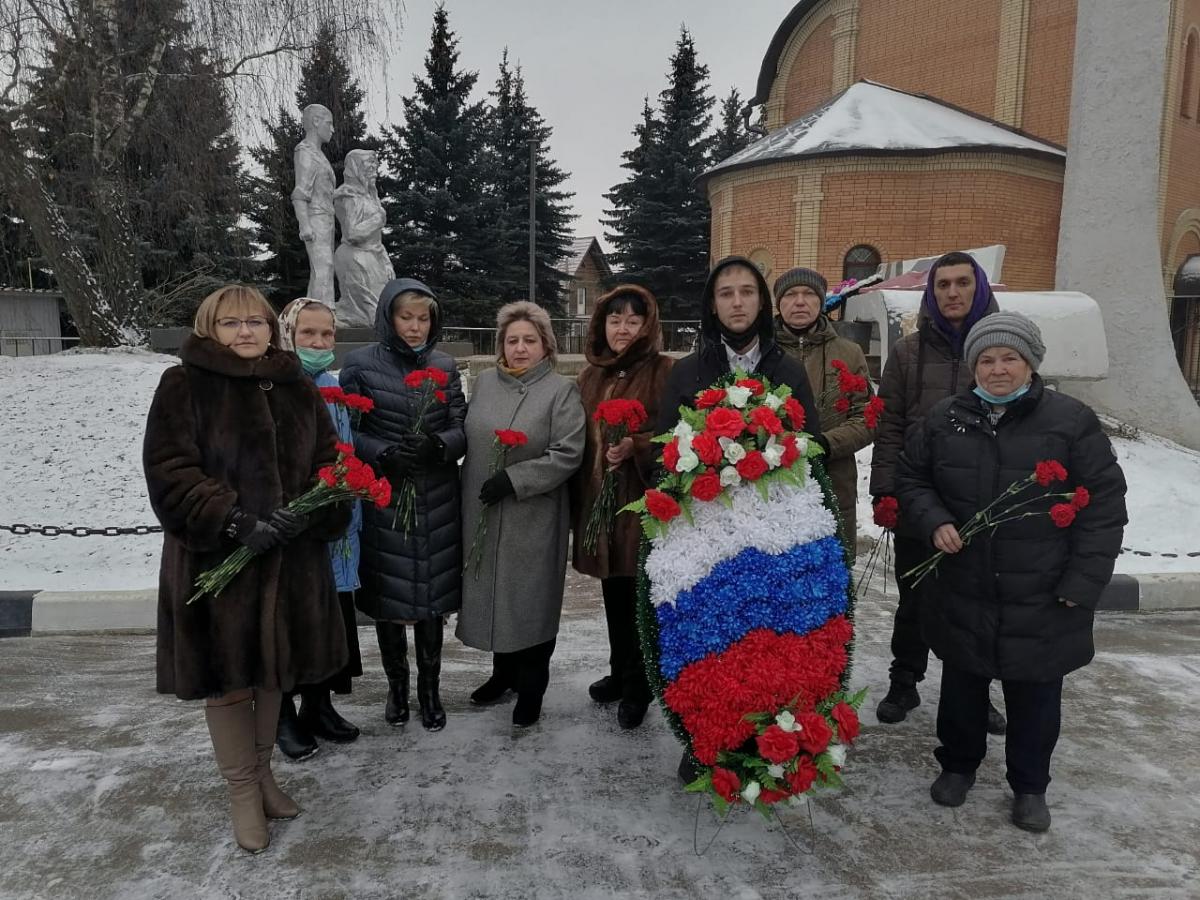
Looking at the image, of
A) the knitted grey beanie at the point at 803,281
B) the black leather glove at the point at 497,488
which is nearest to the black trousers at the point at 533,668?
the black leather glove at the point at 497,488

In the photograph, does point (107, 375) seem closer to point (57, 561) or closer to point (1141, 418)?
point (57, 561)

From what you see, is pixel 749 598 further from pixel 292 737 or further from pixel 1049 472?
pixel 292 737

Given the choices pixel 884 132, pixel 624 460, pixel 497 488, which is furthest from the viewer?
pixel 884 132

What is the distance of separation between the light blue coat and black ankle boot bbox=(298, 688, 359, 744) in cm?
46

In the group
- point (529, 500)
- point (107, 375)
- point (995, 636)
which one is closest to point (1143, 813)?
point (995, 636)

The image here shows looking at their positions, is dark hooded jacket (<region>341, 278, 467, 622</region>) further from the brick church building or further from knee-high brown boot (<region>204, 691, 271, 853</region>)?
the brick church building

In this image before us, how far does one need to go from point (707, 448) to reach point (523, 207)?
2792cm

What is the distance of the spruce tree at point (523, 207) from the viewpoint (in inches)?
1061

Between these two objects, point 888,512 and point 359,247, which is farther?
point 359,247

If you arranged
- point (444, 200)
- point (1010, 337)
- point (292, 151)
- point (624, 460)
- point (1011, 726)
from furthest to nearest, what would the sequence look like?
1. point (444, 200)
2. point (292, 151)
3. point (624, 460)
4. point (1011, 726)
5. point (1010, 337)

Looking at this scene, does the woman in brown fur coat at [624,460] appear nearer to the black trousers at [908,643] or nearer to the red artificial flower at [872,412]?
the red artificial flower at [872,412]

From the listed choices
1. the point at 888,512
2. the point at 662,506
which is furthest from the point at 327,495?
the point at 888,512

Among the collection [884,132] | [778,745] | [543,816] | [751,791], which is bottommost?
[543,816]

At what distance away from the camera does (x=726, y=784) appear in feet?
7.64
